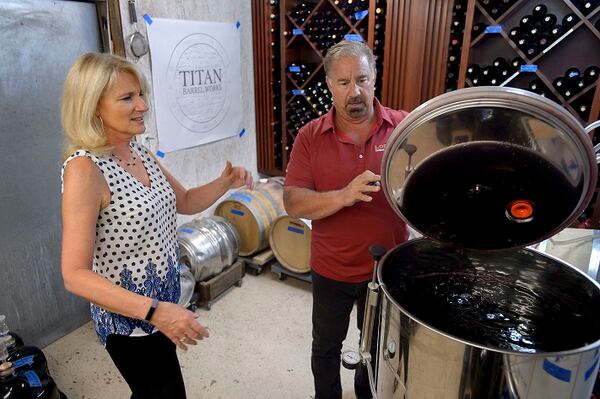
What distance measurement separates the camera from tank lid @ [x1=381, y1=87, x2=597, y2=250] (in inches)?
33.1

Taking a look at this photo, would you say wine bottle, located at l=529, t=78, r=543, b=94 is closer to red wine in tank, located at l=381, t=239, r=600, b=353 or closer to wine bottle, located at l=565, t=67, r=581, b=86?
wine bottle, located at l=565, t=67, r=581, b=86

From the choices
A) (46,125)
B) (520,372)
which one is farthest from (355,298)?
(46,125)

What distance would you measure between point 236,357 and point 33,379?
3.73 feet

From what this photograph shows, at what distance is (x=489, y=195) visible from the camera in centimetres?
99

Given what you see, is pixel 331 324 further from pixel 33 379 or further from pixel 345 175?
pixel 33 379

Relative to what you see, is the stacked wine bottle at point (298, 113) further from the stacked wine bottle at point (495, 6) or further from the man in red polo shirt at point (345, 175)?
the man in red polo shirt at point (345, 175)

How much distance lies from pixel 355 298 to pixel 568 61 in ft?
8.74

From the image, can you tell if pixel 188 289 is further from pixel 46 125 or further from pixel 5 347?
pixel 46 125

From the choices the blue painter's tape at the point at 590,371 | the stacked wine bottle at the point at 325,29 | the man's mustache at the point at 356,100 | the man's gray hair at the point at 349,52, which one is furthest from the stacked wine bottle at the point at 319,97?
the blue painter's tape at the point at 590,371

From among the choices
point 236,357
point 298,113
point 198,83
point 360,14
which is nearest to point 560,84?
point 360,14

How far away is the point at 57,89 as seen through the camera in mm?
2641

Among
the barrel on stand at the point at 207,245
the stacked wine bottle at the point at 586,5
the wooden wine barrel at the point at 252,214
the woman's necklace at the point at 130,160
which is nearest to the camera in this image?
the woman's necklace at the point at 130,160

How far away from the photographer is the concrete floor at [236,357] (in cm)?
242

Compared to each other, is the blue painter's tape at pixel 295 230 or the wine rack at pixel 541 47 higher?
the wine rack at pixel 541 47
